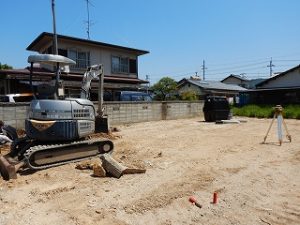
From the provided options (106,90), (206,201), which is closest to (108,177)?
(206,201)

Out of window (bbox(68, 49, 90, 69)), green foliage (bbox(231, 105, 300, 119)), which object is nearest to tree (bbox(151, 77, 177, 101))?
green foliage (bbox(231, 105, 300, 119))

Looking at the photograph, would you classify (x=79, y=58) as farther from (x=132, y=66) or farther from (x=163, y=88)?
(x=163, y=88)

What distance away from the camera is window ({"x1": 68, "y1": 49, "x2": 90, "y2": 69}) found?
22.0 metres

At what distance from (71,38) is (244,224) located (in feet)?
64.8

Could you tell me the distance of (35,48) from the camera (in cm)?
2441

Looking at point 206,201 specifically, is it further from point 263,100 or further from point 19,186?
point 263,100

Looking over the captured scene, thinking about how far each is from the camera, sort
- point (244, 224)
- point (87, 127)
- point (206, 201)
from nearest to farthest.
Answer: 1. point (244, 224)
2. point (206, 201)
3. point (87, 127)

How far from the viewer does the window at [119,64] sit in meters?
24.6

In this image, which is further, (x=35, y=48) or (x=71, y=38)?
(x=35, y=48)

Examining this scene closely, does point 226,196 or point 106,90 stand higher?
point 106,90

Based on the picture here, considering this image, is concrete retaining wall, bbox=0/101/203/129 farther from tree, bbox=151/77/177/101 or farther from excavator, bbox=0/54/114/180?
tree, bbox=151/77/177/101

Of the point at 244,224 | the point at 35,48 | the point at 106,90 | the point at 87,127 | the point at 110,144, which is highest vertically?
the point at 35,48

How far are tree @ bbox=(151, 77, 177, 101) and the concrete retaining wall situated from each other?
943 cm

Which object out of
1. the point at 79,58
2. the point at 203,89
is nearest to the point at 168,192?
the point at 79,58
